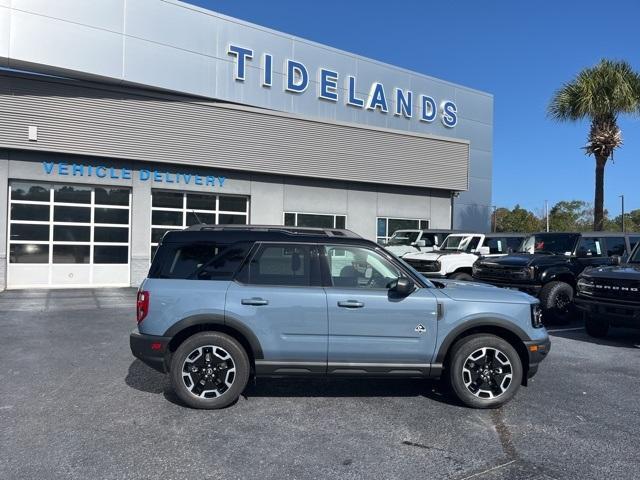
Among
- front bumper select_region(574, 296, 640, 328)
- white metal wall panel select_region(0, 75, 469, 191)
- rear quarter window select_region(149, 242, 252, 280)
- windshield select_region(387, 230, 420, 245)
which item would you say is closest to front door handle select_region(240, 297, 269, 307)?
rear quarter window select_region(149, 242, 252, 280)

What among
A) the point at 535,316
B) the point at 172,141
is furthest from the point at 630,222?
the point at 535,316

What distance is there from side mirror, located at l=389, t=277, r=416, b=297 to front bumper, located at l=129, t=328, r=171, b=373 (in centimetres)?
222

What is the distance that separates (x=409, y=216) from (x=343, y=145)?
4.07 meters

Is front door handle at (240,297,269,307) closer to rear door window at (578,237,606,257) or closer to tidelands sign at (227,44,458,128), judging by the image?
rear door window at (578,237,606,257)

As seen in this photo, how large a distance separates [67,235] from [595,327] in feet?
44.6

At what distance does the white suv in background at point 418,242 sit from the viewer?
14625 mm

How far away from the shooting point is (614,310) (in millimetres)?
8344

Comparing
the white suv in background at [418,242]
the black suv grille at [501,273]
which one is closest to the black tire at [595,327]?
the black suv grille at [501,273]

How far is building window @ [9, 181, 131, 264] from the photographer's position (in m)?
14.8

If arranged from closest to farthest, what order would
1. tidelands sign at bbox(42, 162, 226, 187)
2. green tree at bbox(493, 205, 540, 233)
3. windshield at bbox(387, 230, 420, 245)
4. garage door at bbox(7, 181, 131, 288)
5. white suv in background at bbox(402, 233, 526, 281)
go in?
1. white suv in background at bbox(402, 233, 526, 281)
2. garage door at bbox(7, 181, 131, 288)
3. tidelands sign at bbox(42, 162, 226, 187)
4. windshield at bbox(387, 230, 420, 245)
5. green tree at bbox(493, 205, 540, 233)

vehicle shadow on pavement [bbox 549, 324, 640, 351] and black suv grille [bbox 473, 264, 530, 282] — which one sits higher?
black suv grille [bbox 473, 264, 530, 282]

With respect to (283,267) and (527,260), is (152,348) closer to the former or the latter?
(283,267)

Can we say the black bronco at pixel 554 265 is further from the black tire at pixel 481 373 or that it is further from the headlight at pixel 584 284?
the black tire at pixel 481 373

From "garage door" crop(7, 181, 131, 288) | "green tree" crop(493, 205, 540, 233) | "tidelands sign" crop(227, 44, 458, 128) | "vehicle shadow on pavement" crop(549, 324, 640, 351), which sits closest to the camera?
"vehicle shadow on pavement" crop(549, 324, 640, 351)
